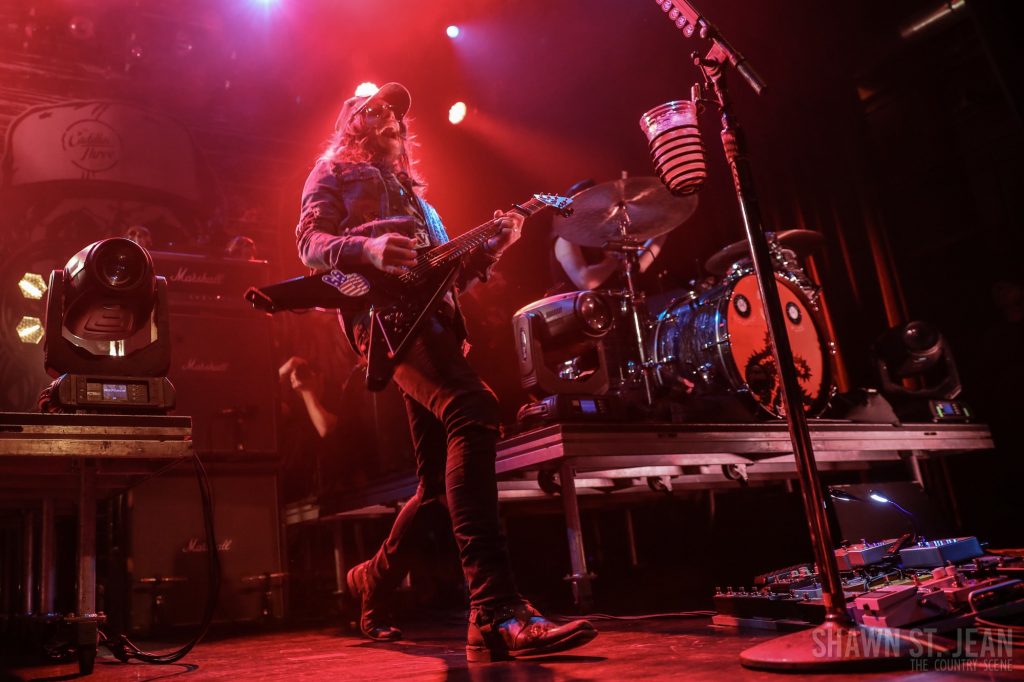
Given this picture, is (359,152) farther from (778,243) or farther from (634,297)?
(778,243)

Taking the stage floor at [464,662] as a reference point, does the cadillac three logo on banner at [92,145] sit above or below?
above

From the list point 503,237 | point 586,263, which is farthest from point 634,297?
point 503,237

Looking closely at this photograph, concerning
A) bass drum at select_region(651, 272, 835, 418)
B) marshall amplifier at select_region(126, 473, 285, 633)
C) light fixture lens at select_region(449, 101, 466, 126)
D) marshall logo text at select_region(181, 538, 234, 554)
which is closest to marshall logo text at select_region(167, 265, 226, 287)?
marshall amplifier at select_region(126, 473, 285, 633)

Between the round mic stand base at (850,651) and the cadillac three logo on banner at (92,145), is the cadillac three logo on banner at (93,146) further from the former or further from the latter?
the round mic stand base at (850,651)

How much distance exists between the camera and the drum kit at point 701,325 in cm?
395

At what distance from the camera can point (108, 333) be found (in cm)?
242

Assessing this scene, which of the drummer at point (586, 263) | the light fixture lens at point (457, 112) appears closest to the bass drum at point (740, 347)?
the drummer at point (586, 263)

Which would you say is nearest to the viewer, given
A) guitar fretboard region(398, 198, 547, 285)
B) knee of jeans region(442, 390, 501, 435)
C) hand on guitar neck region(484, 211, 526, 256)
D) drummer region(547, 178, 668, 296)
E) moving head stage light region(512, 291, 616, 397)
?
knee of jeans region(442, 390, 501, 435)

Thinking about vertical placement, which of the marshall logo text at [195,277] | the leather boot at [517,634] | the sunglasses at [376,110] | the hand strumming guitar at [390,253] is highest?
the marshall logo text at [195,277]

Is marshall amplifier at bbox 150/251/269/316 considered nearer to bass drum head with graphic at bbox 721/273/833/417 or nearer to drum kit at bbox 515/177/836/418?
drum kit at bbox 515/177/836/418

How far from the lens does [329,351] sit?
5.60 meters

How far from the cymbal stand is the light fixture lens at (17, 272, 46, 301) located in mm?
3501

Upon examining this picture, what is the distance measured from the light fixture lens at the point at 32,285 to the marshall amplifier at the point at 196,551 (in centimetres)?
182

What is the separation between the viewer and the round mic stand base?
1.33 m
